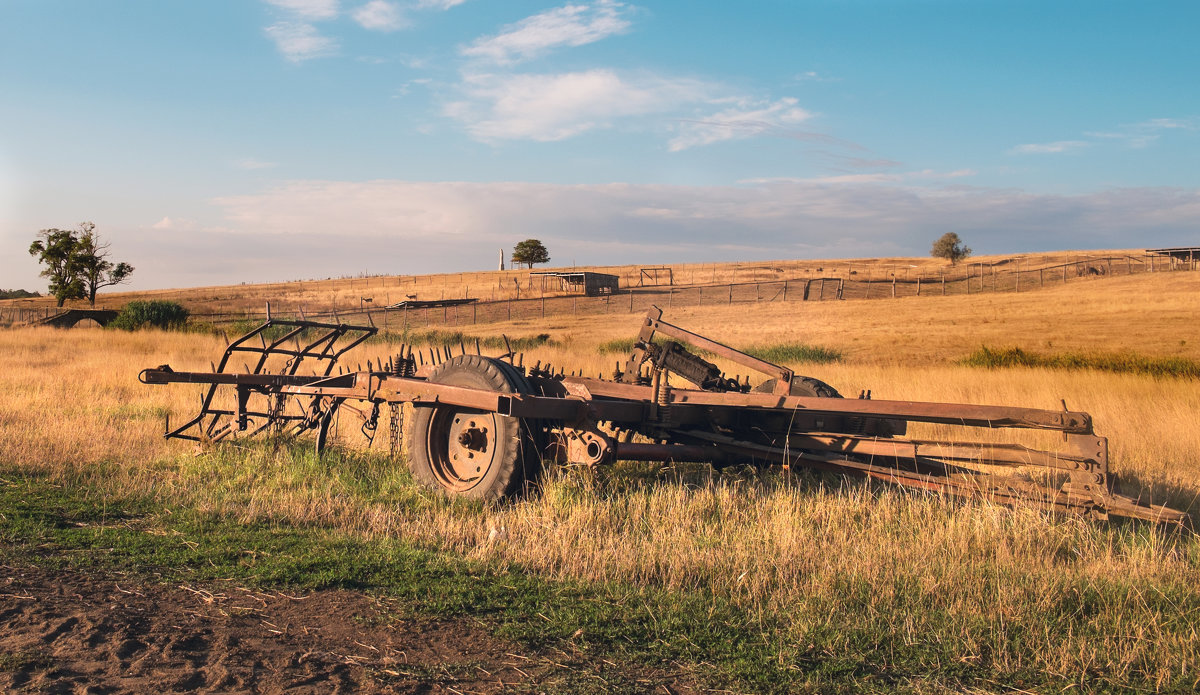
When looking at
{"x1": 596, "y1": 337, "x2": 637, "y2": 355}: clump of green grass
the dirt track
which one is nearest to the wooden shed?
{"x1": 596, "y1": 337, "x2": 637, "y2": 355}: clump of green grass

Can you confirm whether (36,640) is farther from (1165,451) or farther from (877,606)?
(1165,451)

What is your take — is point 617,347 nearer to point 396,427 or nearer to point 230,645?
point 396,427

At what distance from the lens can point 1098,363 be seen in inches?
837

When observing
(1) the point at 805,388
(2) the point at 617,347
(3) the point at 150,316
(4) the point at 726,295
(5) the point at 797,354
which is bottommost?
(5) the point at 797,354

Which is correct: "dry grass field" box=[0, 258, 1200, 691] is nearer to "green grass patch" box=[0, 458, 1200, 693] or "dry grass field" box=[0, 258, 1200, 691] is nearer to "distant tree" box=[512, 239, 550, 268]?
"green grass patch" box=[0, 458, 1200, 693]

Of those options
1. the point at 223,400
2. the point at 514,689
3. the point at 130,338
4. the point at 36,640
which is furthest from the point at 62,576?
the point at 130,338

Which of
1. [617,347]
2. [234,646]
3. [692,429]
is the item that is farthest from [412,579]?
[617,347]

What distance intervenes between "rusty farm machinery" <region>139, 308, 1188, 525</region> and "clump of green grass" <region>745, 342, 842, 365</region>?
17.3 meters

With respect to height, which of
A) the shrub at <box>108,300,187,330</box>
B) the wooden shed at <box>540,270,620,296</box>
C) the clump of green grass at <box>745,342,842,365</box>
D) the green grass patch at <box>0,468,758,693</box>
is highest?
the wooden shed at <box>540,270,620,296</box>

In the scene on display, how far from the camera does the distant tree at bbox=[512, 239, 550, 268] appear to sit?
119062 mm

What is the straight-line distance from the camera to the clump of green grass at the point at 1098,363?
61.9 ft

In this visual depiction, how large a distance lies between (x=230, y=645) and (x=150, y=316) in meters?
42.5

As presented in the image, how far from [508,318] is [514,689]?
4796cm

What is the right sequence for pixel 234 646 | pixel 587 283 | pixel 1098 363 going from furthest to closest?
pixel 587 283, pixel 1098 363, pixel 234 646
